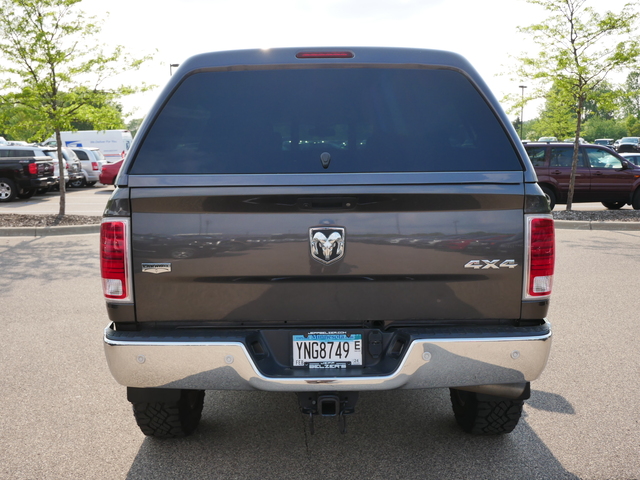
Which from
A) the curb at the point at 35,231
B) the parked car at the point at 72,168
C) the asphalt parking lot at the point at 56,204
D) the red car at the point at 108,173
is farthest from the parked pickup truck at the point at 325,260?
the red car at the point at 108,173

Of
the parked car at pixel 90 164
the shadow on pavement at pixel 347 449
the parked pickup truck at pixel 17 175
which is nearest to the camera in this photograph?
the shadow on pavement at pixel 347 449

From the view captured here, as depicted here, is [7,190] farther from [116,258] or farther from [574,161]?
[116,258]

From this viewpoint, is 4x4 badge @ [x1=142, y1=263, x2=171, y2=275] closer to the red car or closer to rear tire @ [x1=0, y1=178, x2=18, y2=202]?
rear tire @ [x1=0, y1=178, x2=18, y2=202]

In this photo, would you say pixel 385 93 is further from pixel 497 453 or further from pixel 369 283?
pixel 497 453

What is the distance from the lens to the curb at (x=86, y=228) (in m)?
13.1

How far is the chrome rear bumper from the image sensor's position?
291cm

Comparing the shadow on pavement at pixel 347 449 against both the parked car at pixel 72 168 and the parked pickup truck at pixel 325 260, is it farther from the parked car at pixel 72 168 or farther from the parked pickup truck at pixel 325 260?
the parked car at pixel 72 168

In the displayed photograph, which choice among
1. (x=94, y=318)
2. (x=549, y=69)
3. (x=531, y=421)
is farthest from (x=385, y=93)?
(x=549, y=69)

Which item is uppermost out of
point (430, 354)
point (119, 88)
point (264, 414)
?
point (119, 88)

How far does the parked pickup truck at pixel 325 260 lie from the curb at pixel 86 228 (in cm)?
1101

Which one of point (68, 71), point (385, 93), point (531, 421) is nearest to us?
point (385, 93)

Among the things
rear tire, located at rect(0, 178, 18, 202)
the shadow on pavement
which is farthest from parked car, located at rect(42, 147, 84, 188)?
the shadow on pavement

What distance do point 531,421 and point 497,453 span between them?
0.56 metres

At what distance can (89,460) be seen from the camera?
3.48m
